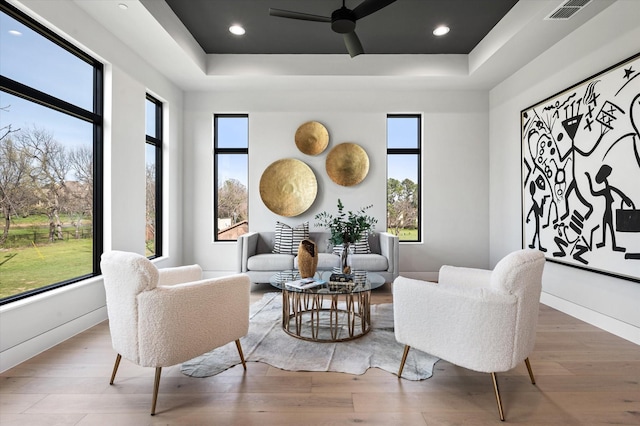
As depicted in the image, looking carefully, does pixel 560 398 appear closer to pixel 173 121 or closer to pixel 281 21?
pixel 281 21

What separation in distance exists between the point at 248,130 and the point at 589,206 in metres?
4.31

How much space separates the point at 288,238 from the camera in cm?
454

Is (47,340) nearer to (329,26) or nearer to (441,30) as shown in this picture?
(329,26)

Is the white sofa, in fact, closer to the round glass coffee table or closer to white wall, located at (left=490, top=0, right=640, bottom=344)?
the round glass coffee table

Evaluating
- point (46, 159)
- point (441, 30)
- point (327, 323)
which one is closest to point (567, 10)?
point (441, 30)

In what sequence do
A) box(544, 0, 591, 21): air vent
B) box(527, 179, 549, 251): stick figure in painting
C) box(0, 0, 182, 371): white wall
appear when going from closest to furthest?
box(0, 0, 182, 371): white wall → box(544, 0, 591, 21): air vent → box(527, 179, 549, 251): stick figure in painting

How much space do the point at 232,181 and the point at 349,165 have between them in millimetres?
1843

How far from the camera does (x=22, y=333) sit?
2.29 m

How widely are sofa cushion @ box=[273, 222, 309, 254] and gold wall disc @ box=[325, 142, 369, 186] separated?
3.07 feet

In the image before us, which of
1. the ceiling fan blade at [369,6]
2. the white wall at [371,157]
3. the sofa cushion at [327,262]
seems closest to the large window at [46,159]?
the white wall at [371,157]

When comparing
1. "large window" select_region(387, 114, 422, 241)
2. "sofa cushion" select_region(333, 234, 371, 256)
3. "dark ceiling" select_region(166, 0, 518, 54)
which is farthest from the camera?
"large window" select_region(387, 114, 422, 241)

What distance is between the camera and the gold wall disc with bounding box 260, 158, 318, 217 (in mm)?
4867

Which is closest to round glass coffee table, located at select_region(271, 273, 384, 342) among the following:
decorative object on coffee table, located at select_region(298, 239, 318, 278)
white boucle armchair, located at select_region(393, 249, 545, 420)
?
decorative object on coffee table, located at select_region(298, 239, 318, 278)

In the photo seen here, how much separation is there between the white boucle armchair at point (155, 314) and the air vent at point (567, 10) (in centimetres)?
363
